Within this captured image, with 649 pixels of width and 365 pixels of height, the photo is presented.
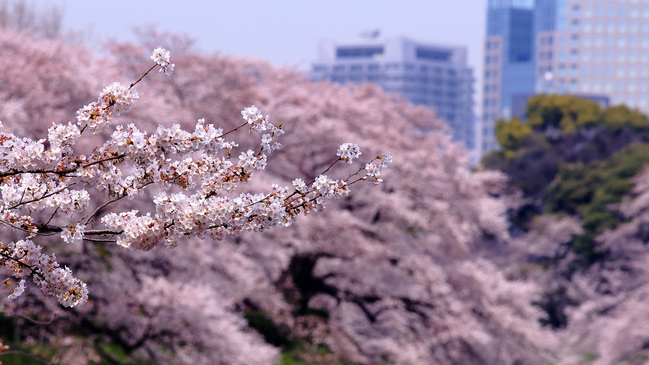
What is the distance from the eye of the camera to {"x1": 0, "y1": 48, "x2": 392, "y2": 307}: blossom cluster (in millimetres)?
3898

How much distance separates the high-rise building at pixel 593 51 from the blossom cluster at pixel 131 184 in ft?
393

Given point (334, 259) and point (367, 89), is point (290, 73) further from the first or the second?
point (334, 259)

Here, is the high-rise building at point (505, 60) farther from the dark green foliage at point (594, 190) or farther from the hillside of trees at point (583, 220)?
the dark green foliage at point (594, 190)

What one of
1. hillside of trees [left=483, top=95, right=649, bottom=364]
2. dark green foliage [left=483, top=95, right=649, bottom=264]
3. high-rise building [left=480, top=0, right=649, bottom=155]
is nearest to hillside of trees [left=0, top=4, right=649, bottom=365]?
hillside of trees [left=483, top=95, right=649, bottom=364]

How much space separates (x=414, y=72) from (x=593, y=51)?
32978 millimetres

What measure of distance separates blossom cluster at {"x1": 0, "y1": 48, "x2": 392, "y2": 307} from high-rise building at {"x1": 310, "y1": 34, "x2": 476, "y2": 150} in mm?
138160

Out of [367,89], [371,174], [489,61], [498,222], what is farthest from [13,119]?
[489,61]

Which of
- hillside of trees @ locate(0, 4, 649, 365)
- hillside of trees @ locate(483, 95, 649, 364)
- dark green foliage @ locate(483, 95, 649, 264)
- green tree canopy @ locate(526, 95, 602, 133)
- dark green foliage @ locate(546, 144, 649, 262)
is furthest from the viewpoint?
green tree canopy @ locate(526, 95, 602, 133)

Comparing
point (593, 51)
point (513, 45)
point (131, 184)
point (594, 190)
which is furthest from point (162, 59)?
point (513, 45)

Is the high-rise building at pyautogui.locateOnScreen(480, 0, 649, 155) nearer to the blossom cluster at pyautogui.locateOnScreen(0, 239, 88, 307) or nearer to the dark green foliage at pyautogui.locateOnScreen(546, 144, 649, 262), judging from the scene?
the dark green foliage at pyautogui.locateOnScreen(546, 144, 649, 262)

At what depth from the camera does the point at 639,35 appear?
119312mm

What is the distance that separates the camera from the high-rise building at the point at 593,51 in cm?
12006

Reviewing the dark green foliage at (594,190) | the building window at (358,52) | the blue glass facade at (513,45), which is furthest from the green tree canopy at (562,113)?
the building window at (358,52)

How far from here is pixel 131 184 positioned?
13.4 feet
